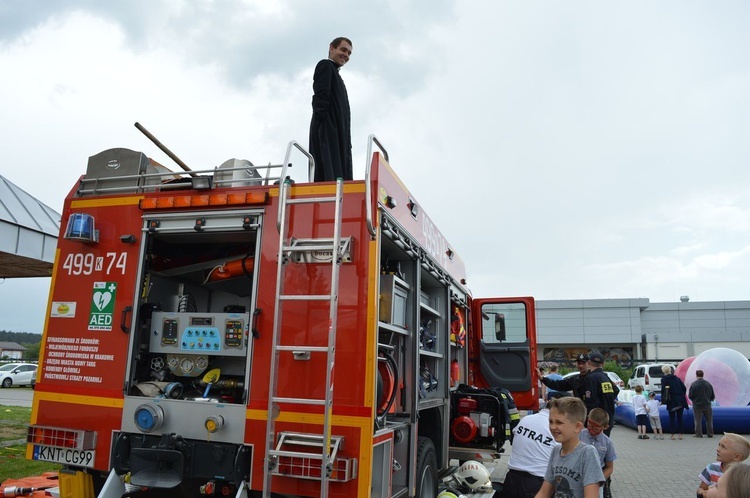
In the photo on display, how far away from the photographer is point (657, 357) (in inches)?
1779

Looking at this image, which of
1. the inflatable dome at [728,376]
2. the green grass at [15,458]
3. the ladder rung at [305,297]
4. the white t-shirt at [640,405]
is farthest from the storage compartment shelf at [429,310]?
the inflatable dome at [728,376]

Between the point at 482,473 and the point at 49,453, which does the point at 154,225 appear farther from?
the point at 482,473

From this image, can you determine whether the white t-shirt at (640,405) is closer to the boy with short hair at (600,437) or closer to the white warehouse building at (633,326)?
the boy with short hair at (600,437)

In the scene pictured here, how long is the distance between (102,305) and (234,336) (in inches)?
45.0

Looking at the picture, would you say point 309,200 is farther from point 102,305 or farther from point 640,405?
point 640,405

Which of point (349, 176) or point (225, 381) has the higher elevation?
point (349, 176)

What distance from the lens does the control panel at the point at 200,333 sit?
434 centimetres

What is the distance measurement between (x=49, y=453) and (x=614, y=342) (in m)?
48.7

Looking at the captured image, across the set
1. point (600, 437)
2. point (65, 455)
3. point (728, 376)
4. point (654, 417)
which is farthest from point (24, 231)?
point (728, 376)

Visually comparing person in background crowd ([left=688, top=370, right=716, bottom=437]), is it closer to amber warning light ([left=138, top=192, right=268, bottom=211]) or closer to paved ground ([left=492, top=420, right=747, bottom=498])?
paved ground ([left=492, top=420, right=747, bottom=498])

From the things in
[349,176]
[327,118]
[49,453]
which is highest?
[327,118]

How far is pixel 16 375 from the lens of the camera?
29.1 m

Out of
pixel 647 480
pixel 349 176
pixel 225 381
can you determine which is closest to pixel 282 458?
pixel 225 381

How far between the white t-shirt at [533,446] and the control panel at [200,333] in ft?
8.86
